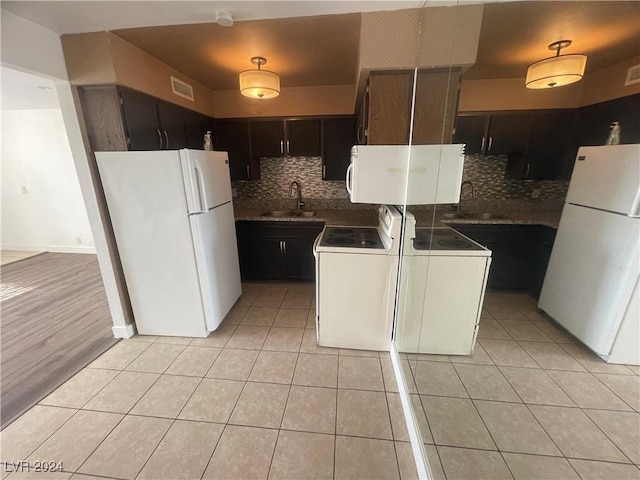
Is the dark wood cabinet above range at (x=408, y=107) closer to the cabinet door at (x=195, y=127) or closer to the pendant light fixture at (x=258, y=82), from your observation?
the pendant light fixture at (x=258, y=82)

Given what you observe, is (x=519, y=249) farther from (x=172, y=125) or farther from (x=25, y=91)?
(x=25, y=91)

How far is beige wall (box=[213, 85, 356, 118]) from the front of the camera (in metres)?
3.39

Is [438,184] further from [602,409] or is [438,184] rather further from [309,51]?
[309,51]

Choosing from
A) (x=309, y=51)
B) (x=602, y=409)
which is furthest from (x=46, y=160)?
(x=602, y=409)

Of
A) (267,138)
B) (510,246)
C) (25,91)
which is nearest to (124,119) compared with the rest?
(267,138)

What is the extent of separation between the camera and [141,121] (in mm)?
2252

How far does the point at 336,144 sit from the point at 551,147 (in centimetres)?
230

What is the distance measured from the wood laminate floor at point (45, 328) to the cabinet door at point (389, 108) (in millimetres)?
2914

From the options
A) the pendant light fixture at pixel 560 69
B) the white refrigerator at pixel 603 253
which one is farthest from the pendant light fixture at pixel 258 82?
the white refrigerator at pixel 603 253

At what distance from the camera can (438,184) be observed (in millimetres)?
1608

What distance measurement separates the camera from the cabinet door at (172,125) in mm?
2516

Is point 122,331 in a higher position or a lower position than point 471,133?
lower

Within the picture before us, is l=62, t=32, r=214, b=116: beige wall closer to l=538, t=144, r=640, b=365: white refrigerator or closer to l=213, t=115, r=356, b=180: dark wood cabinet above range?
l=213, t=115, r=356, b=180: dark wood cabinet above range

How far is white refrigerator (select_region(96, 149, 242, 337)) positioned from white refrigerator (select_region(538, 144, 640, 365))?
2390 millimetres
